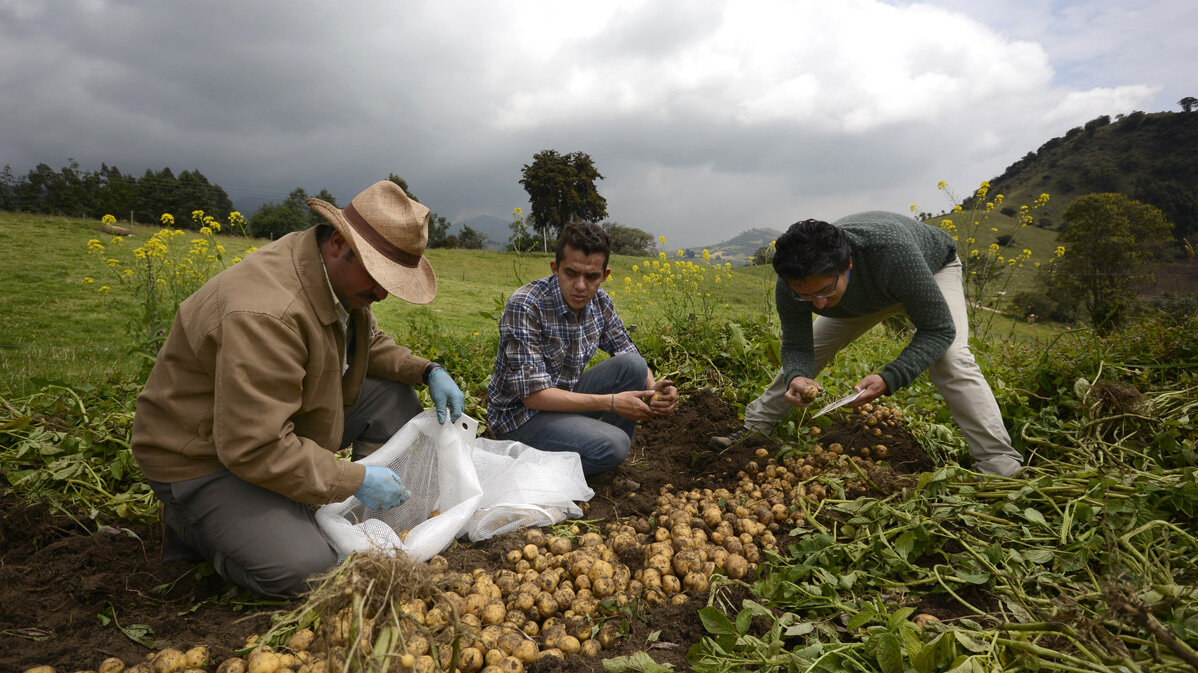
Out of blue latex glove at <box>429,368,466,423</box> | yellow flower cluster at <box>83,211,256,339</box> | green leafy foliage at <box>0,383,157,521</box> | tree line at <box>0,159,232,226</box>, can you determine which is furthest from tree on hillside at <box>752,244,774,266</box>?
tree line at <box>0,159,232,226</box>

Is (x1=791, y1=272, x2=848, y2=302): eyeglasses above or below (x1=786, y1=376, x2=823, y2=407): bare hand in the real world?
above

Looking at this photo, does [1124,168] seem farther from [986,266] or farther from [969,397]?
[969,397]

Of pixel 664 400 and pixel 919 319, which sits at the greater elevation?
pixel 919 319

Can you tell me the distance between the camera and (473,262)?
1872 centimetres

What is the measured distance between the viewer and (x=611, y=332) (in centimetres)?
334

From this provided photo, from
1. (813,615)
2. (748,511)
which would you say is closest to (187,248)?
(748,511)

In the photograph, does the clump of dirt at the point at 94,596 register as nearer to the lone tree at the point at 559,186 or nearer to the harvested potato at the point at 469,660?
the harvested potato at the point at 469,660

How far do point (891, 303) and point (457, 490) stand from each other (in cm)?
238

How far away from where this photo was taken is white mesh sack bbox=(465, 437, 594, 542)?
A: 90.3 inches

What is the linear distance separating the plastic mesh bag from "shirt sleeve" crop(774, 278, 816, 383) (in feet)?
4.34

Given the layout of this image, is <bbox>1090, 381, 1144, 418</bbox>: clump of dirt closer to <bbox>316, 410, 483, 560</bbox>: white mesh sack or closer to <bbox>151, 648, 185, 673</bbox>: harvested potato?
<bbox>316, 410, 483, 560</bbox>: white mesh sack

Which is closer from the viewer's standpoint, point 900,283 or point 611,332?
point 900,283

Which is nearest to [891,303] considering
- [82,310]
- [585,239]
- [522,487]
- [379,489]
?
[585,239]

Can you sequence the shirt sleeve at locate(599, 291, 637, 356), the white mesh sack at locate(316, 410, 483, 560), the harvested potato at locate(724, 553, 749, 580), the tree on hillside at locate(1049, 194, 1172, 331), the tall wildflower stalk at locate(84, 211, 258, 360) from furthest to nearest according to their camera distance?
the tree on hillside at locate(1049, 194, 1172, 331), the tall wildflower stalk at locate(84, 211, 258, 360), the shirt sleeve at locate(599, 291, 637, 356), the white mesh sack at locate(316, 410, 483, 560), the harvested potato at locate(724, 553, 749, 580)
